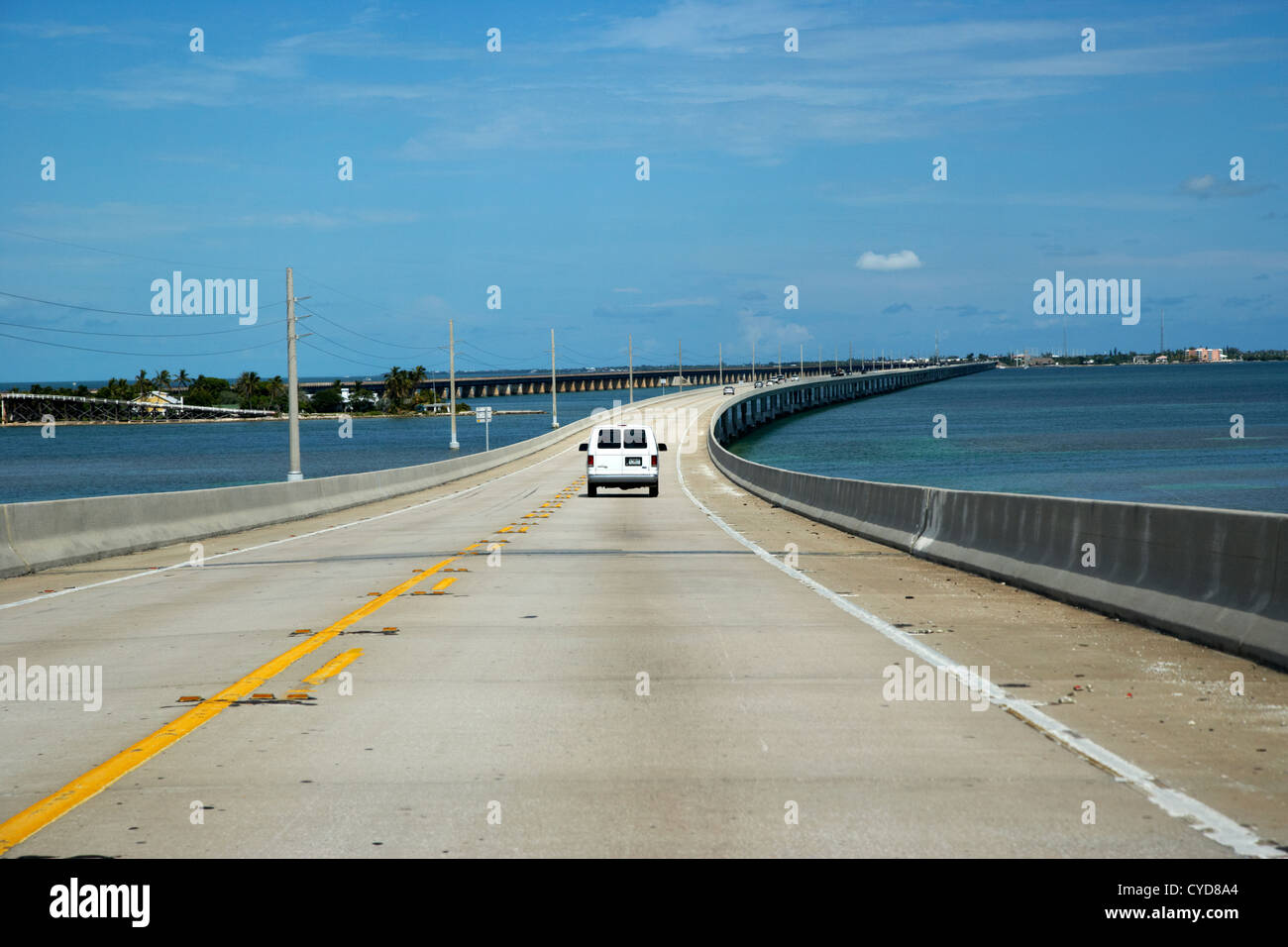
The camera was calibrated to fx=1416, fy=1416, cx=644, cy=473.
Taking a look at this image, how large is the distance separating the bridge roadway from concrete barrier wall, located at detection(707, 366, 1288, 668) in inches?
36.7

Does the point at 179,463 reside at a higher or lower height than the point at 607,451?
lower

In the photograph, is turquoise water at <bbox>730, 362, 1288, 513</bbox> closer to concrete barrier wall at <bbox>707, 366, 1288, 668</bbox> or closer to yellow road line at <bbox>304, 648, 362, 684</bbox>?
concrete barrier wall at <bbox>707, 366, 1288, 668</bbox>

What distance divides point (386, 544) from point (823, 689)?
50.5 feet

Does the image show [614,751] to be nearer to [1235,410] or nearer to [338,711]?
[338,711]

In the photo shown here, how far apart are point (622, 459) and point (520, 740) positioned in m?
34.4

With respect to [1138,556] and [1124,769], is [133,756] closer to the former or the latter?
[1124,769]

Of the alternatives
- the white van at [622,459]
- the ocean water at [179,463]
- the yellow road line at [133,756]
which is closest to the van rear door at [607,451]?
the white van at [622,459]

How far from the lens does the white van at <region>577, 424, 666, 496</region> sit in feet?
138

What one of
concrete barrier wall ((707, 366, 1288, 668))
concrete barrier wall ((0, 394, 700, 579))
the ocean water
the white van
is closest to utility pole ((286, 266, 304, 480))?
concrete barrier wall ((0, 394, 700, 579))

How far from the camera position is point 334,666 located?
10.3 m

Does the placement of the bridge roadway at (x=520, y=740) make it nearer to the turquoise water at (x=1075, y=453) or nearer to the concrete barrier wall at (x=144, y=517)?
the concrete barrier wall at (x=144, y=517)

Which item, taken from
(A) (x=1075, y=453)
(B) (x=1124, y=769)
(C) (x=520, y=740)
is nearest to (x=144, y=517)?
(C) (x=520, y=740)
